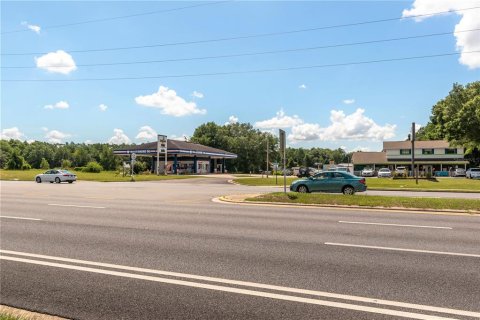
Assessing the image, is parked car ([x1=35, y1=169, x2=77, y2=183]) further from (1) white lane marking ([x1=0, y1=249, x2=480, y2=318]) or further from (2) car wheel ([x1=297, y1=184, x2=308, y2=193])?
(1) white lane marking ([x1=0, y1=249, x2=480, y2=318])

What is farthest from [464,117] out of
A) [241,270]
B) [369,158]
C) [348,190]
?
[241,270]

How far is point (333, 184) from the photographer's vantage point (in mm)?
23578

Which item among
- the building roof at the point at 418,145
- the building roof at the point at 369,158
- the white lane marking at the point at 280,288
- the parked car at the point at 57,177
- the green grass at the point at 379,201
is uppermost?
the building roof at the point at 418,145

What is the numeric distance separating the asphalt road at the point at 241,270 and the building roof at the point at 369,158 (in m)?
72.8

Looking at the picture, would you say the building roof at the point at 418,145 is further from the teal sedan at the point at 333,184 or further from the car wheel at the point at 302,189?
the car wheel at the point at 302,189

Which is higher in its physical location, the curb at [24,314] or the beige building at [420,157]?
the beige building at [420,157]

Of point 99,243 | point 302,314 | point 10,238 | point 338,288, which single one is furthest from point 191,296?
point 10,238

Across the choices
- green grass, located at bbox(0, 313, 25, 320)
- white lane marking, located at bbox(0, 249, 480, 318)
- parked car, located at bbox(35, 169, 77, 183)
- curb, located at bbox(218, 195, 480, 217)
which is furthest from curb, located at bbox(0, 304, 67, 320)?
parked car, located at bbox(35, 169, 77, 183)

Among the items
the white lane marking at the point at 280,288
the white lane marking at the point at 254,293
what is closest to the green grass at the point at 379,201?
the white lane marking at the point at 280,288

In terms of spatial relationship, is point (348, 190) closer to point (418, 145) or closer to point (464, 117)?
point (464, 117)

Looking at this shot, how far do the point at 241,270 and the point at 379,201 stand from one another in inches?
475

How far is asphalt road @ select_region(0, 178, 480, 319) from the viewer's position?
15.7 feet

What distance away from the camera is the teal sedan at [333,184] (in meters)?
23.5

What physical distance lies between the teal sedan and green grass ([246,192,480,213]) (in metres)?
4.92
